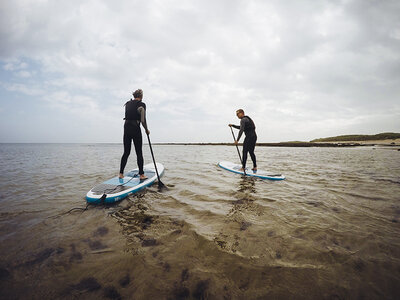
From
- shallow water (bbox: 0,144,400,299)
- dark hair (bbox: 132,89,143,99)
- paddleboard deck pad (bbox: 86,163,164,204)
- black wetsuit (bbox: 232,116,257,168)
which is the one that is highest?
dark hair (bbox: 132,89,143,99)

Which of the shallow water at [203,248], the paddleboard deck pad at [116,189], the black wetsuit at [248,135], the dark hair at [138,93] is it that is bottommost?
the shallow water at [203,248]

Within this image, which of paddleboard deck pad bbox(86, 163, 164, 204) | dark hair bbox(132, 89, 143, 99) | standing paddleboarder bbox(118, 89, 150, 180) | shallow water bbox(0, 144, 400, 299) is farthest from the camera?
dark hair bbox(132, 89, 143, 99)

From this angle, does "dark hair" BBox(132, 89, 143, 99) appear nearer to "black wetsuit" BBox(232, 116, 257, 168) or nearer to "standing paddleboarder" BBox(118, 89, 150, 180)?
"standing paddleboarder" BBox(118, 89, 150, 180)

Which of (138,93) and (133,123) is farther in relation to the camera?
(138,93)

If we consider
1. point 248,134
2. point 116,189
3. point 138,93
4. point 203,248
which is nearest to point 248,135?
point 248,134

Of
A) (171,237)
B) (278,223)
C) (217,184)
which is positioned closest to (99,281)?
(171,237)

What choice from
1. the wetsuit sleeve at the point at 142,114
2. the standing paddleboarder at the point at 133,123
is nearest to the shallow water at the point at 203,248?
the standing paddleboarder at the point at 133,123

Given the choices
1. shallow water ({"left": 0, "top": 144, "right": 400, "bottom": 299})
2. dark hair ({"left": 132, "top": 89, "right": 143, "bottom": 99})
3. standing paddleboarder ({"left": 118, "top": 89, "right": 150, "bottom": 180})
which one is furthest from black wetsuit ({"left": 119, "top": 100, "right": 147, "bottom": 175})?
shallow water ({"left": 0, "top": 144, "right": 400, "bottom": 299})

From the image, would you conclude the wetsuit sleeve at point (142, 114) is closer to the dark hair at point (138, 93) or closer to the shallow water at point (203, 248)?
the dark hair at point (138, 93)

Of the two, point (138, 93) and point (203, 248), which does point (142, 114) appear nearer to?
point (138, 93)

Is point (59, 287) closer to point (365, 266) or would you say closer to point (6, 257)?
point (6, 257)

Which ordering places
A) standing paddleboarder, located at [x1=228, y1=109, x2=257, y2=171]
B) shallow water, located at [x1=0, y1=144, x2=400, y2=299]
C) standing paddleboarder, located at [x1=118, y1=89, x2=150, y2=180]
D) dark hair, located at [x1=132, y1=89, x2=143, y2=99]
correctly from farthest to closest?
standing paddleboarder, located at [x1=228, y1=109, x2=257, y2=171]
dark hair, located at [x1=132, y1=89, x2=143, y2=99]
standing paddleboarder, located at [x1=118, y1=89, x2=150, y2=180]
shallow water, located at [x1=0, y1=144, x2=400, y2=299]

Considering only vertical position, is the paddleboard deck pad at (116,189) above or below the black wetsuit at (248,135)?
below

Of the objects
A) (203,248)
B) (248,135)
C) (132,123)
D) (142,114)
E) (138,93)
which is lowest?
(203,248)
